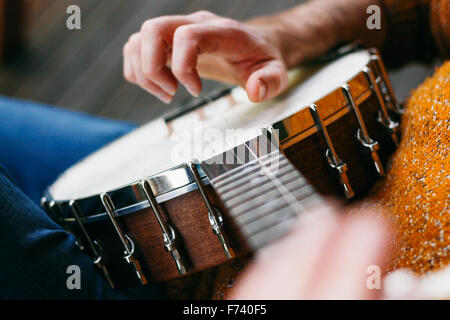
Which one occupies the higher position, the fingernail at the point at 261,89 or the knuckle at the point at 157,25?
the knuckle at the point at 157,25

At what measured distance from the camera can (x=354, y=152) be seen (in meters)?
0.56

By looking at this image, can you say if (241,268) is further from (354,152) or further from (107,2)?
(107,2)

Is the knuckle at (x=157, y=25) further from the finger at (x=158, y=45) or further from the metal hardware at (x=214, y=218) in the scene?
the metal hardware at (x=214, y=218)

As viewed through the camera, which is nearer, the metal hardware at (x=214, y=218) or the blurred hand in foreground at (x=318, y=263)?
the blurred hand in foreground at (x=318, y=263)

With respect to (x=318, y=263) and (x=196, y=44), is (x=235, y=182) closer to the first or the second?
(x=318, y=263)

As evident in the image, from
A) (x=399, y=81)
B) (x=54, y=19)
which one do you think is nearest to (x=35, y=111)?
(x=399, y=81)

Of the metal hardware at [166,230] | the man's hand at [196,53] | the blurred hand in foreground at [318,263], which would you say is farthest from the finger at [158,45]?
the blurred hand in foreground at [318,263]

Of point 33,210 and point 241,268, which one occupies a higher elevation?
point 33,210

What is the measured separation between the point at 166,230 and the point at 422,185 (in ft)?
1.01

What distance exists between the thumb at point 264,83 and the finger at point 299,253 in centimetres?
22

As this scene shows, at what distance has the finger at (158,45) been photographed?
0.64 meters

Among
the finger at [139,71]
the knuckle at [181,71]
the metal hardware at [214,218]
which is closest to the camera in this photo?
the metal hardware at [214,218]

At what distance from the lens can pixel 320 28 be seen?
0.83 meters
